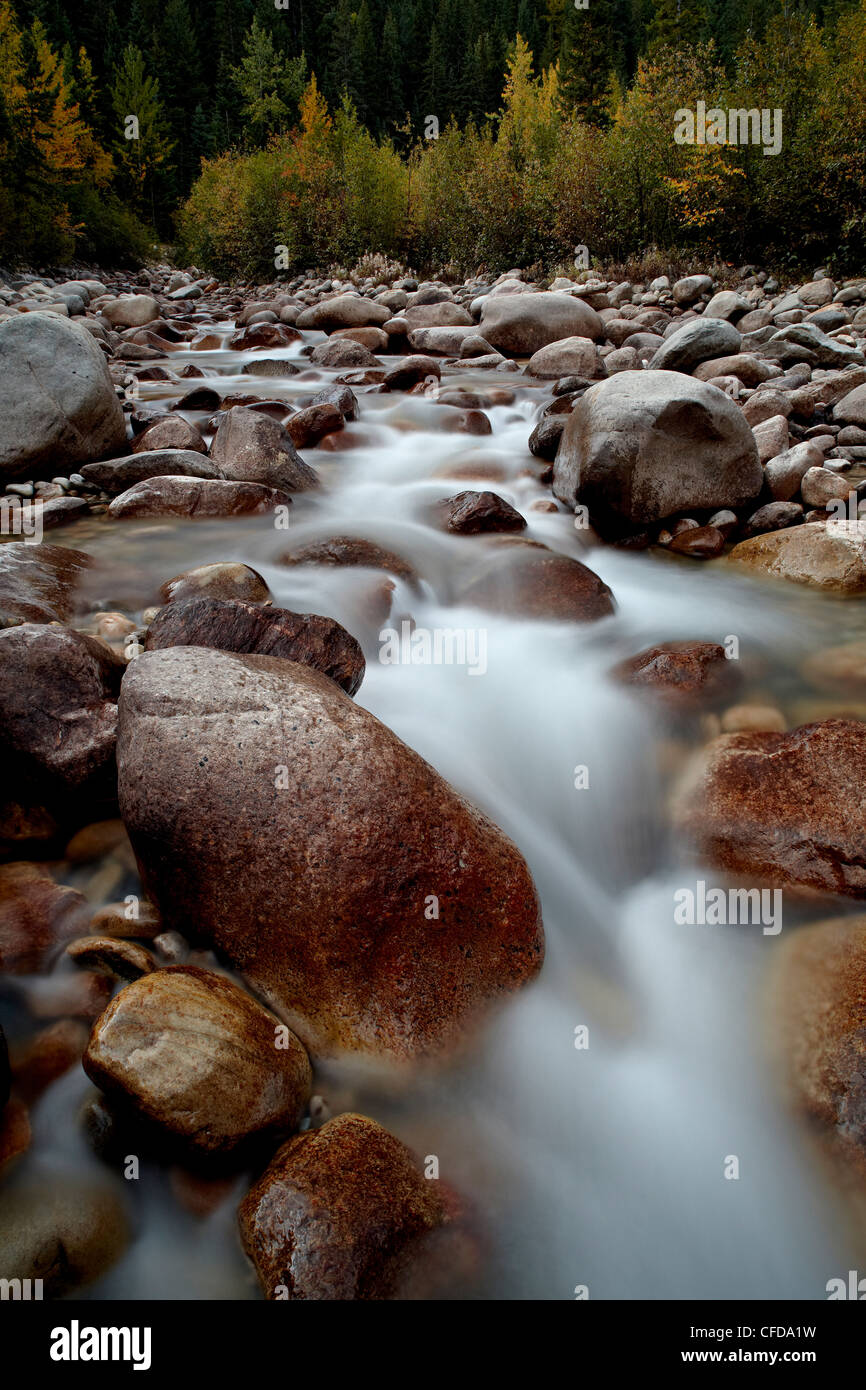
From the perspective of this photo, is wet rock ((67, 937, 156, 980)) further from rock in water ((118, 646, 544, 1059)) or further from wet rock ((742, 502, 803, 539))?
wet rock ((742, 502, 803, 539))

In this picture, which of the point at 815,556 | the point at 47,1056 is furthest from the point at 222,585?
the point at 815,556

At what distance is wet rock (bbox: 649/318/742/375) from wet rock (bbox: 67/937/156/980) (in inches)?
341

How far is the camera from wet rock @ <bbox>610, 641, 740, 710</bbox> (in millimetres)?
4195

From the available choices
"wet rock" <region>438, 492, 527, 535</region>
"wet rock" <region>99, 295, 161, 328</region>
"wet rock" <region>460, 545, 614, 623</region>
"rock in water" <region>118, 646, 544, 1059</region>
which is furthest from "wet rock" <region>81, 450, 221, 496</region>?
"wet rock" <region>99, 295, 161, 328</region>

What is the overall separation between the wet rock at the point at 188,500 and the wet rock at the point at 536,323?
786 cm

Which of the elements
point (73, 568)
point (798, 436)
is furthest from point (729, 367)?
point (73, 568)

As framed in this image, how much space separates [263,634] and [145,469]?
372 centimetres

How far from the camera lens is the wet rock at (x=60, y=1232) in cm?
198

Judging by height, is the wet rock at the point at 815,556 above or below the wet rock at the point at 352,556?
below

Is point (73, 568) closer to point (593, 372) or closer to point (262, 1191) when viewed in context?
point (262, 1191)

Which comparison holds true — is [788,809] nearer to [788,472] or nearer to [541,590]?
[541,590]

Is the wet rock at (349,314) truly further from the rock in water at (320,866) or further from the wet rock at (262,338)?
the rock in water at (320,866)

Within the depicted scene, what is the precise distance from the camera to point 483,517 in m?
6.00

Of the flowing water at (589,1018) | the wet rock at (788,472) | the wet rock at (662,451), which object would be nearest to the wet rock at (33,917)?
the flowing water at (589,1018)
